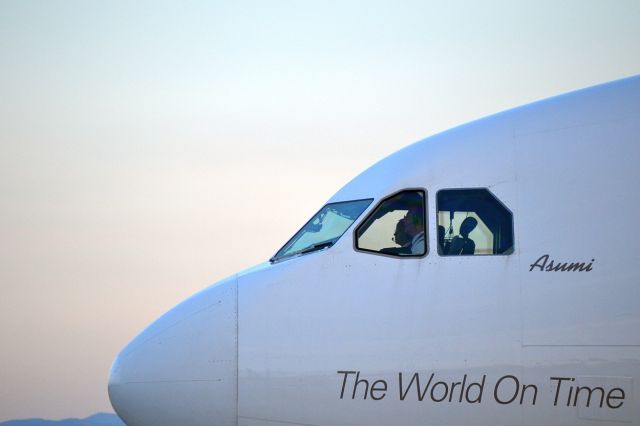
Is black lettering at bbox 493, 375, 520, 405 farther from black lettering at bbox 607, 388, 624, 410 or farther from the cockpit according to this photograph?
the cockpit

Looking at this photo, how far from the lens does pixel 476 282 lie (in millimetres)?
11578

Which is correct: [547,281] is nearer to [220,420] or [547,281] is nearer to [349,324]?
[349,324]

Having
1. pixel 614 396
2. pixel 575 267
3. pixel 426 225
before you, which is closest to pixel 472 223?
pixel 426 225

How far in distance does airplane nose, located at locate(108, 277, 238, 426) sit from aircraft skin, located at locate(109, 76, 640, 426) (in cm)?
2

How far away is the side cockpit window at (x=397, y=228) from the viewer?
12.0 metres

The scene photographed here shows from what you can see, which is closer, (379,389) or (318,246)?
(379,389)

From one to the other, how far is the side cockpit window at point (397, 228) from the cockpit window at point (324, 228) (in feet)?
0.79

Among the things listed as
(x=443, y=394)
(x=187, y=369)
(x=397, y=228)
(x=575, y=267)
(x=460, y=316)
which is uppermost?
(x=397, y=228)

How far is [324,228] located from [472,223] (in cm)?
207

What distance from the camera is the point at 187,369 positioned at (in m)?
12.3

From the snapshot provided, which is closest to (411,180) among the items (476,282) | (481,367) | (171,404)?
(476,282)

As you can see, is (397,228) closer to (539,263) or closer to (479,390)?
(539,263)

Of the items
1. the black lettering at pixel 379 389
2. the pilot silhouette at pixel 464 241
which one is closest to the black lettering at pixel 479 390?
the black lettering at pixel 379 389

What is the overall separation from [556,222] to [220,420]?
4.85m
